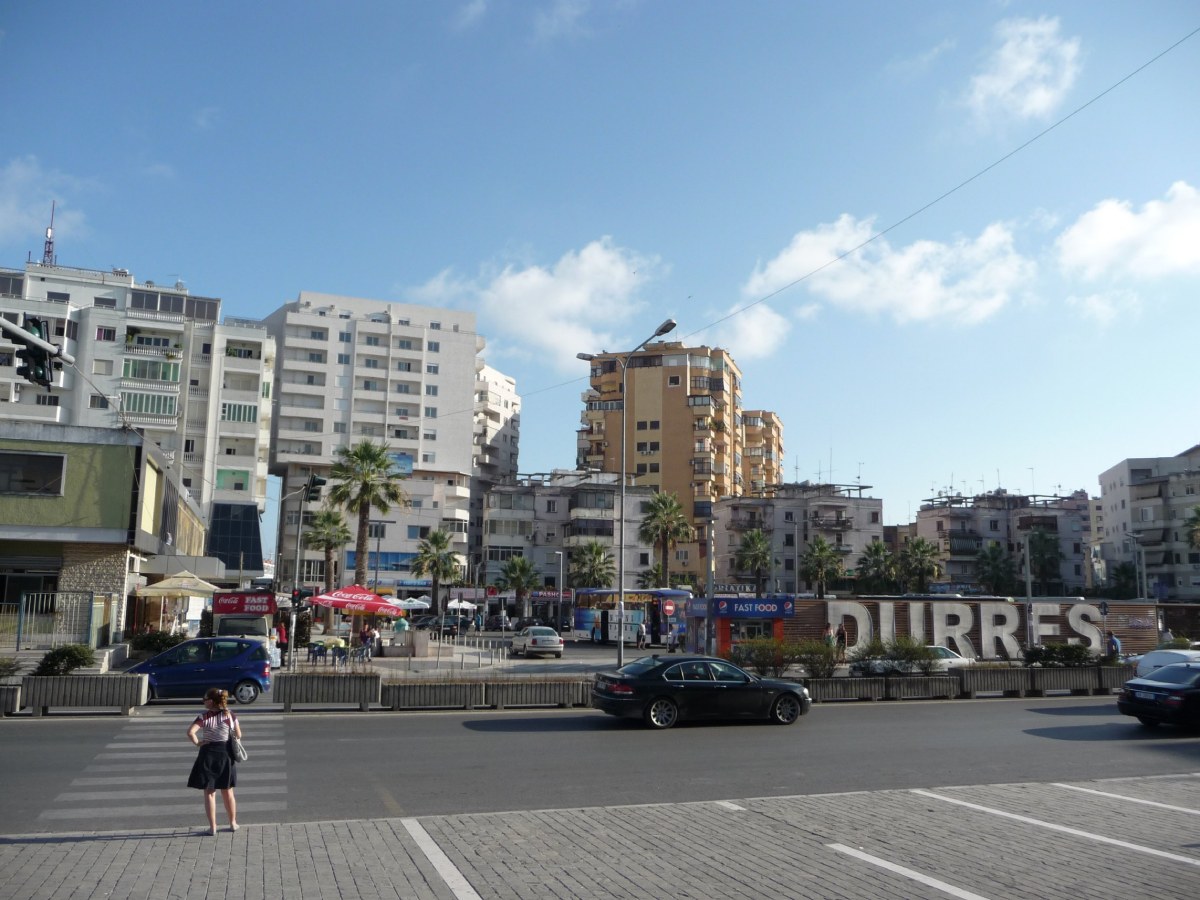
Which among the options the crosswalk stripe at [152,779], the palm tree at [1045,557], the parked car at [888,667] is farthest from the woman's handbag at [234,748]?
the palm tree at [1045,557]

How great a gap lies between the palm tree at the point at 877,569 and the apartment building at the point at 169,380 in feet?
170

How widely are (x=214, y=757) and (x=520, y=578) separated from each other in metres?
72.7

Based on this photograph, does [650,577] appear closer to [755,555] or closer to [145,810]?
[755,555]

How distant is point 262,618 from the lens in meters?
35.7

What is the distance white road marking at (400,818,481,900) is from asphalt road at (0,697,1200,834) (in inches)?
32.9

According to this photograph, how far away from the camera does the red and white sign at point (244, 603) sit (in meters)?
35.4

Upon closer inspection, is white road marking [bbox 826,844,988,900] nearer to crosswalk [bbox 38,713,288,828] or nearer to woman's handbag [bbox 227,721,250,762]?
woman's handbag [bbox 227,721,250,762]

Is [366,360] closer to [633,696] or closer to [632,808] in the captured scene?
[633,696]

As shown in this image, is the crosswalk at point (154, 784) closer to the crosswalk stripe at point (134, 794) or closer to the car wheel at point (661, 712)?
the crosswalk stripe at point (134, 794)

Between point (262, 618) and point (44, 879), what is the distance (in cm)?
2903

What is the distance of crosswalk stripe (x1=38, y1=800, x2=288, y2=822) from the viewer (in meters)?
10.3

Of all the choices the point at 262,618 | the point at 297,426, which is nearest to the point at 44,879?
the point at 262,618

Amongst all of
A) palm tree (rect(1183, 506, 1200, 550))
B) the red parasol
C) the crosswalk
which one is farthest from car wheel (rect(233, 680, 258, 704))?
palm tree (rect(1183, 506, 1200, 550))

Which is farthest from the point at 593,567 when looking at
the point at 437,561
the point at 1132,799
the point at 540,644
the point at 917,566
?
the point at 1132,799
